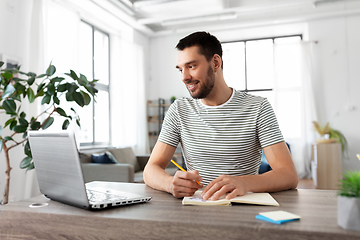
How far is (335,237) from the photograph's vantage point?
618 mm

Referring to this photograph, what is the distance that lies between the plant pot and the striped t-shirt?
2.53 ft

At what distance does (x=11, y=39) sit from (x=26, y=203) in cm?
326

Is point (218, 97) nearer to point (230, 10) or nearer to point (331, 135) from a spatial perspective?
point (230, 10)

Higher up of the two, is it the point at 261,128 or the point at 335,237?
the point at 261,128

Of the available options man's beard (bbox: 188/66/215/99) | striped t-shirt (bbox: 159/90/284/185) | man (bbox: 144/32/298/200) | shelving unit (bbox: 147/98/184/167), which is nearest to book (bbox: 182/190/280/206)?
man (bbox: 144/32/298/200)

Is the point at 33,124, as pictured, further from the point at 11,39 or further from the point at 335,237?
the point at 335,237

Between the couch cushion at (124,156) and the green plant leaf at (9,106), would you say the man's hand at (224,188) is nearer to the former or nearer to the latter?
the green plant leaf at (9,106)

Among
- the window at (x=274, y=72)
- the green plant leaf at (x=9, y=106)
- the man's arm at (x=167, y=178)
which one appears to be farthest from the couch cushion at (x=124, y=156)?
the man's arm at (x=167, y=178)

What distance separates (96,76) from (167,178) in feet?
16.2

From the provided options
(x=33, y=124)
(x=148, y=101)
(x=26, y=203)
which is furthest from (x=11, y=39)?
(x=148, y=101)

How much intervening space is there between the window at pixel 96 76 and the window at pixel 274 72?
8.46 ft

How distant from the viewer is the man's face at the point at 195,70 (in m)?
1.53

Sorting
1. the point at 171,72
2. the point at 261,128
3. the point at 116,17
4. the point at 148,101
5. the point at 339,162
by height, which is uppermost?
the point at 116,17

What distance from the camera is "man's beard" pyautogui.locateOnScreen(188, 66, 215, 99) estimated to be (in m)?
1.55
